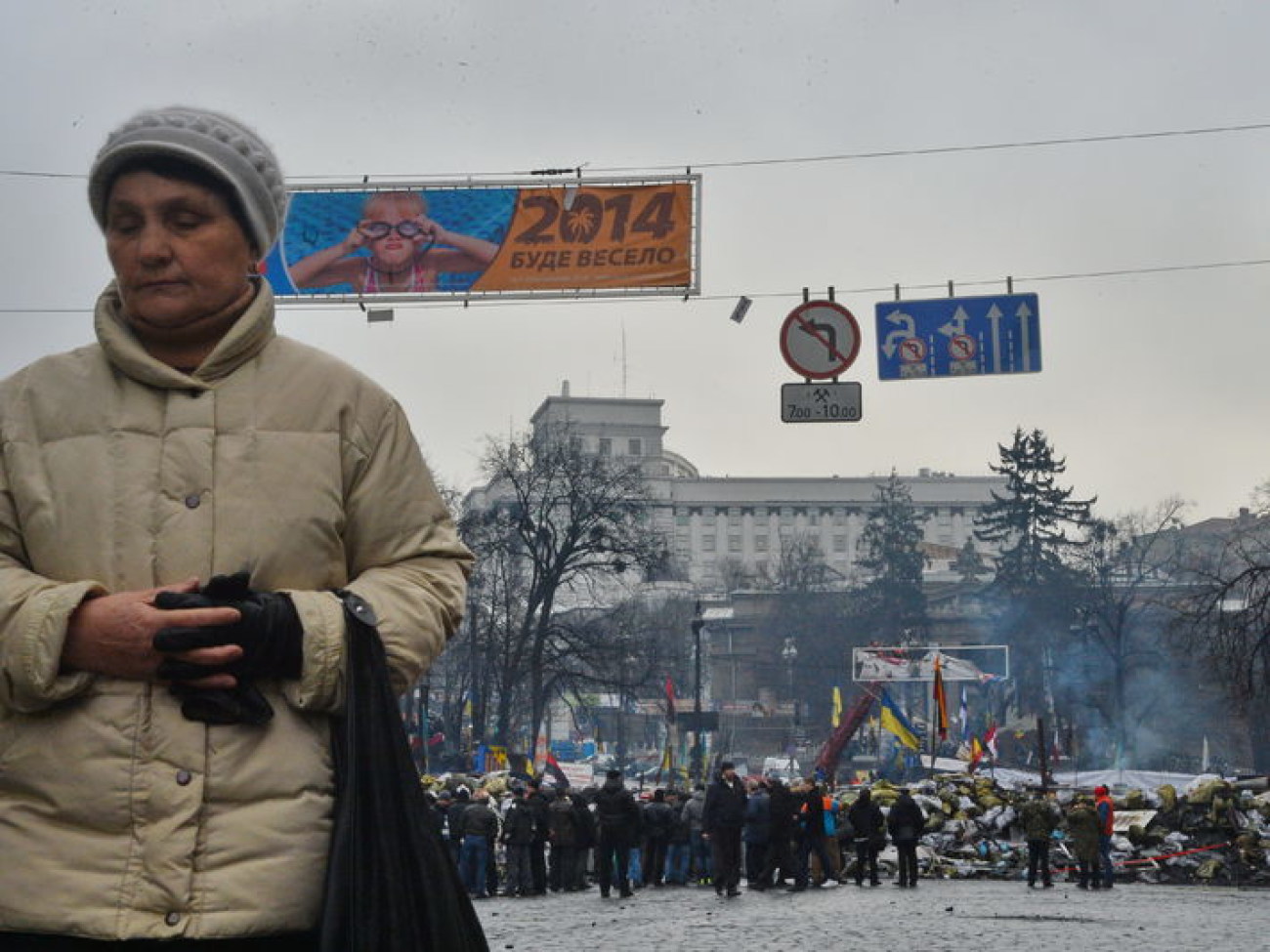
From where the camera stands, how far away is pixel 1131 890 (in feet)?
92.9

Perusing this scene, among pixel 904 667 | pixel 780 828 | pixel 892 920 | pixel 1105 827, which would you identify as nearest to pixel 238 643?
pixel 892 920

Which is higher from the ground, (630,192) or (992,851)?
(630,192)

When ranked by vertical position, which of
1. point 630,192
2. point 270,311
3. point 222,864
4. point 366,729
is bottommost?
point 222,864

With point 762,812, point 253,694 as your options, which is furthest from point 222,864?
point 762,812

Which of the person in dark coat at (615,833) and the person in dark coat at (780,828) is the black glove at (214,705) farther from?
the person in dark coat at (780,828)

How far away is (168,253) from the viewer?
2.66 m

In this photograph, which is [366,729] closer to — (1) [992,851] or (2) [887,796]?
(1) [992,851]

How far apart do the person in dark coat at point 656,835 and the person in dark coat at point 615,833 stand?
67.1 inches

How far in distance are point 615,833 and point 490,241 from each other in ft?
33.1

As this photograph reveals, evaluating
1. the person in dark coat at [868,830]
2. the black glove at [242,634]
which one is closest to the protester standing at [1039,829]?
the person in dark coat at [868,830]

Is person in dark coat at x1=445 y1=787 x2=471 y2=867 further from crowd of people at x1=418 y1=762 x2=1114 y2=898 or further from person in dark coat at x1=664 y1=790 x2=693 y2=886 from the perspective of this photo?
person in dark coat at x1=664 y1=790 x2=693 y2=886

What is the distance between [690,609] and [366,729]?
111 metres

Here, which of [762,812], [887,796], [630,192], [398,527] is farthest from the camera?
[887,796]

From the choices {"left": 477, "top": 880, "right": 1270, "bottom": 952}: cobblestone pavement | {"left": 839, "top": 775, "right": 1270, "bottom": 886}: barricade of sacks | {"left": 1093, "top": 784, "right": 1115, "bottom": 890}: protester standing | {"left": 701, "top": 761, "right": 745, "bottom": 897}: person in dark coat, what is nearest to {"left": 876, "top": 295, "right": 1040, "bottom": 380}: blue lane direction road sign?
{"left": 477, "top": 880, "right": 1270, "bottom": 952}: cobblestone pavement
